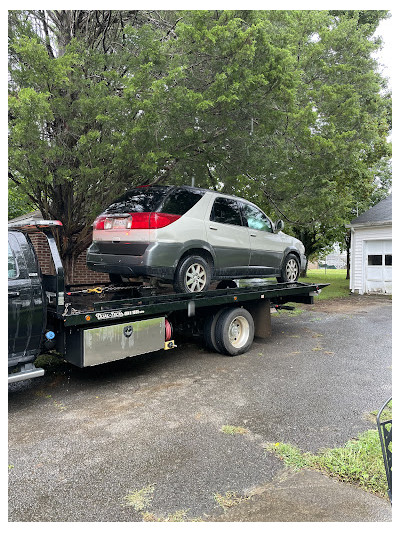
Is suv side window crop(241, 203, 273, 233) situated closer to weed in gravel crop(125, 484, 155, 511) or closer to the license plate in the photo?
the license plate

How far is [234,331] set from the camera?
22.5 ft

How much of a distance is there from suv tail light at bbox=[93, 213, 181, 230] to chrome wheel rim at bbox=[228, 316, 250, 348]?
222cm

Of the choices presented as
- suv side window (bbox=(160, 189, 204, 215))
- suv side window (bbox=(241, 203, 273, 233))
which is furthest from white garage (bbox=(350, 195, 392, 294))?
suv side window (bbox=(160, 189, 204, 215))

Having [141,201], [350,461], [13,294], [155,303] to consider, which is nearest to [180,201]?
[141,201]

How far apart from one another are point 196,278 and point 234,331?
56.3 inches

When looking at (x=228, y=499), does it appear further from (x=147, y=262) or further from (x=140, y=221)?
(x=140, y=221)

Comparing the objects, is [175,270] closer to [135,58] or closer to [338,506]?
[338,506]

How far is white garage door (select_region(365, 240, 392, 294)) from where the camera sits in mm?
16250

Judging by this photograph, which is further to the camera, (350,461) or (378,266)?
(378,266)

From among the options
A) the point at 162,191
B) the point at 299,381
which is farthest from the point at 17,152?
the point at 299,381

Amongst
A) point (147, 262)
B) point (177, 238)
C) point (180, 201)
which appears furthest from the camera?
point (180, 201)

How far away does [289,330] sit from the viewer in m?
8.98

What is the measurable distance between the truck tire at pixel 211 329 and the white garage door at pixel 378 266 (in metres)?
11.9

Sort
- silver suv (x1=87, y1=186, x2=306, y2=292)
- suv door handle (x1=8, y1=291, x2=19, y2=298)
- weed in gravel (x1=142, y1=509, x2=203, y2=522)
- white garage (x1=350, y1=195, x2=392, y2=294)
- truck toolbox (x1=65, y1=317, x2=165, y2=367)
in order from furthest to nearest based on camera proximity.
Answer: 1. white garage (x1=350, y1=195, x2=392, y2=294)
2. silver suv (x1=87, y1=186, x2=306, y2=292)
3. truck toolbox (x1=65, y1=317, x2=165, y2=367)
4. suv door handle (x1=8, y1=291, x2=19, y2=298)
5. weed in gravel (x1=142, y1=509, x2=203, y2=522)
